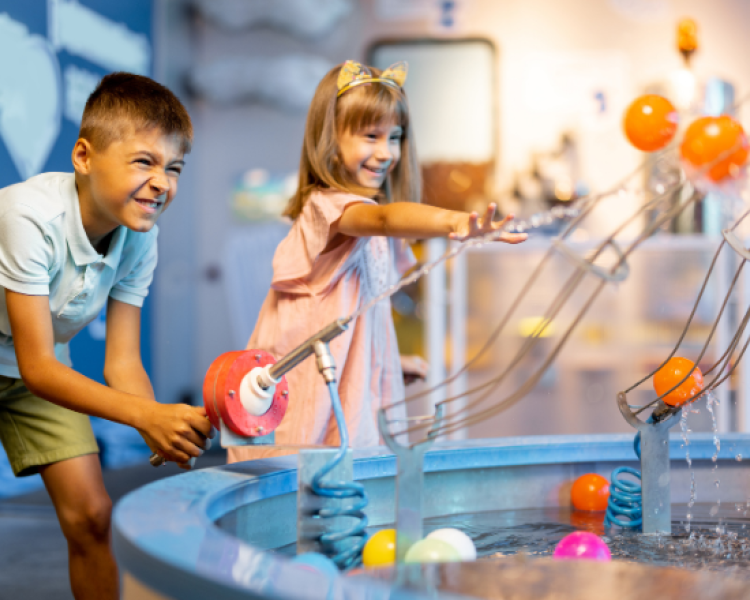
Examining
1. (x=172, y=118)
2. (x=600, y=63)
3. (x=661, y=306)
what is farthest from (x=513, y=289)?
(x=172, y=118)

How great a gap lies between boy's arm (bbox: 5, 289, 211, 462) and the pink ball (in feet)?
1.28

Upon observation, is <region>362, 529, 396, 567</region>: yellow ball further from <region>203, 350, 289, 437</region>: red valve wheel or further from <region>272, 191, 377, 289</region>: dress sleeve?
<region>272, 191, 377, 289</region>: dress sleeve

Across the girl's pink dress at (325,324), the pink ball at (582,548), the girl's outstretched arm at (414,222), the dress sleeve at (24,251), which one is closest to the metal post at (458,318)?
the girl's pink dress at (325,324)

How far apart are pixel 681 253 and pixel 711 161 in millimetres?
2786

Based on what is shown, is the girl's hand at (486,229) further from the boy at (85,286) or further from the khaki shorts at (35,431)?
the khaki shorts at (35,431)

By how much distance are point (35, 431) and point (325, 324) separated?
476 mm

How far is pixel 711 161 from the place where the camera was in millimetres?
732

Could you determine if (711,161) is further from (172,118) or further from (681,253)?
(681,253)

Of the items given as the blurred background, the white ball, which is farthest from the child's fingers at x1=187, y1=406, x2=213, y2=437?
the blurred background

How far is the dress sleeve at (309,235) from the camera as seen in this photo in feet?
4.34

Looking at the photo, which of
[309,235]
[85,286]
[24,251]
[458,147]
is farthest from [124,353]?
[458,147]

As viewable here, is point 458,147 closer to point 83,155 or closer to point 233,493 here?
point 83,155

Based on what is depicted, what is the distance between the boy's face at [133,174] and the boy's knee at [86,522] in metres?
0.39

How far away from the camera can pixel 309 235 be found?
1375 mm
